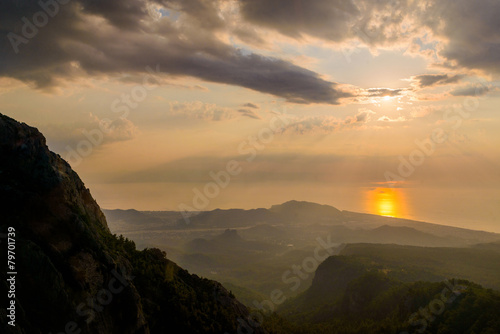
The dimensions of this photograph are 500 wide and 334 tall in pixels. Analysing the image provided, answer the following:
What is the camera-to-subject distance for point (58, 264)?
111 ft

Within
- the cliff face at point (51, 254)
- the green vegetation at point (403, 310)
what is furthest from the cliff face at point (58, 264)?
the green vegetation at point (403, 310)

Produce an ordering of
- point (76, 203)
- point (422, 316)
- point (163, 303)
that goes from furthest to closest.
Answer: point (422, 316) → point (163, 303) → point (76, 203)

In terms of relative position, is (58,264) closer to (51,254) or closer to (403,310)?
(51,254)

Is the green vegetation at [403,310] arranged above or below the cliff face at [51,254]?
below

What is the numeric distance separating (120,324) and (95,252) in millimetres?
8718

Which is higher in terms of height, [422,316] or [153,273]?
[153,273]

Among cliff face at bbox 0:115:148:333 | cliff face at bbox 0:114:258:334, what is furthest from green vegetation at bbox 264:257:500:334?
cliff face at bbox 0:115:148:333

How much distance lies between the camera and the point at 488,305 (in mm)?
81188

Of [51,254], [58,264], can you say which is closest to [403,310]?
[58,264]

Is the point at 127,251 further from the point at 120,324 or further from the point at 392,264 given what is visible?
the point at 392,264

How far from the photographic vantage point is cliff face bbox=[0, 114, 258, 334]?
1217 inches

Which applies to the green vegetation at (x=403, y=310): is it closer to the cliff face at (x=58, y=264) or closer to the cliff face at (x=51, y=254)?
the cliff face at (x=58, y=264)

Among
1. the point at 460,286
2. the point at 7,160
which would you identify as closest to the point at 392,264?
the point at 460,286

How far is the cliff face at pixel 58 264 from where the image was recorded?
101ft
